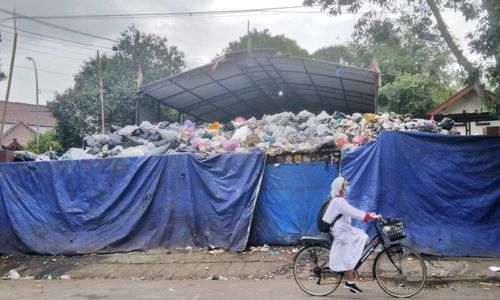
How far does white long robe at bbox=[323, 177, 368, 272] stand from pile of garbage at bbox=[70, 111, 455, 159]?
3.17m

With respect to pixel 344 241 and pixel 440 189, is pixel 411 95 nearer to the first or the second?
pixel 440 189

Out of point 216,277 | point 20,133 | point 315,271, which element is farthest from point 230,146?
point 20,133

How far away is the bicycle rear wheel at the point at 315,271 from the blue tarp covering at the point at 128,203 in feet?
9.51

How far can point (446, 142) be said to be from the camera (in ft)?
28.4

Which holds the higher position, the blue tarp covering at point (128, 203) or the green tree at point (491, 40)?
the green tree at point (491, 40)

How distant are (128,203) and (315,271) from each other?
16.2 ft

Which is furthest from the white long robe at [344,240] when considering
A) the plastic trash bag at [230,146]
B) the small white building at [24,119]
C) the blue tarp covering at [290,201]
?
the small white building at [24,119]

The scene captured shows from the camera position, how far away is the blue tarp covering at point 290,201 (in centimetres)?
955

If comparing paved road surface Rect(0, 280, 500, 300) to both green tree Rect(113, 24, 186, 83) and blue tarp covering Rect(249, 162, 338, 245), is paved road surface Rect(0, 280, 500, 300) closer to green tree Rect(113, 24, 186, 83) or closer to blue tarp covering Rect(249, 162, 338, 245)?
blue tarp covering Rect(249, 162, 338, 245)

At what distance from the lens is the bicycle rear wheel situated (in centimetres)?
658

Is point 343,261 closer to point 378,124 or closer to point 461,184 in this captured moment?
point 461,184

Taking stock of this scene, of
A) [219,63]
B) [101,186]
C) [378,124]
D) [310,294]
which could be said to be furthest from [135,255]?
[219,63]

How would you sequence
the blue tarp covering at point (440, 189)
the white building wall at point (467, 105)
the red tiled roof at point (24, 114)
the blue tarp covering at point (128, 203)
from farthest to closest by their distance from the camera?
the red tiled roof at point (24, 114) < the white building wall at point (467, 105) < the blue tarp covering at point (128, 203) < the blue tarp covering at point (440, 189)

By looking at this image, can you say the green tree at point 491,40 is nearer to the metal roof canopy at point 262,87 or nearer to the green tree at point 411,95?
the metal roof canopy at point 262,87
